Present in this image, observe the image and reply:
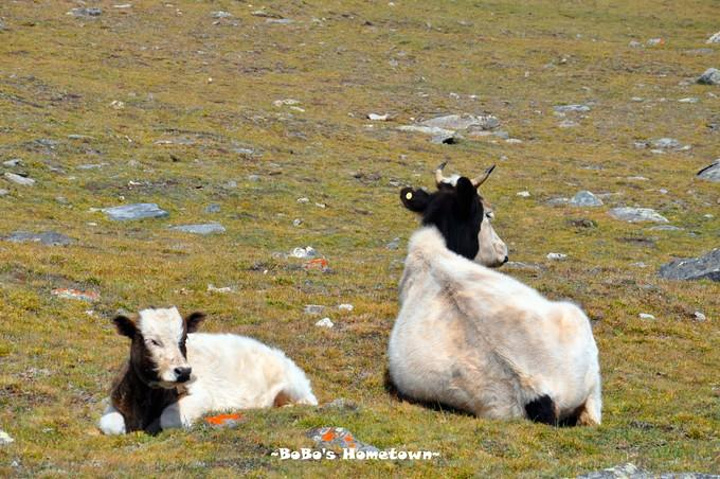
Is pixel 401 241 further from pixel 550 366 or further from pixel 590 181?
pixel 550 366

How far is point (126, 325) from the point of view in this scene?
10.7 meters

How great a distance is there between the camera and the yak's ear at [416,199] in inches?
578

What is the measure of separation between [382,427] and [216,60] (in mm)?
59216

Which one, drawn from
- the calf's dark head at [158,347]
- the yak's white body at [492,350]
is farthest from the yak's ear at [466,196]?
the calf's dark head at [158,347]

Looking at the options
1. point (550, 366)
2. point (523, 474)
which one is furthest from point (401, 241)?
point (523, 474)

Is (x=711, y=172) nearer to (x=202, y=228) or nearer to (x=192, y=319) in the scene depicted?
(x=202, y=228)

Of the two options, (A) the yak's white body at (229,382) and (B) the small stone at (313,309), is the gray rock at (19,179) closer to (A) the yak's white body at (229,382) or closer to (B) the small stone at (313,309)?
(B) the small stone at (313,309)

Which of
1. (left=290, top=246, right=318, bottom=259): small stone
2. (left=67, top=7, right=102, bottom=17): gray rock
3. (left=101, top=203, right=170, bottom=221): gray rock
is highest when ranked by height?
(left=290, top=246, right=318, bottom=259): small stone

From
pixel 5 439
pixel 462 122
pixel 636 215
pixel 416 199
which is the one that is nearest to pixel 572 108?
pixel 462 122

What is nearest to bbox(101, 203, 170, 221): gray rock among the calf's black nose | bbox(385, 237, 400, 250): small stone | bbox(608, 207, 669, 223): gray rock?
bbox(385, 237, 400, 250): small stone

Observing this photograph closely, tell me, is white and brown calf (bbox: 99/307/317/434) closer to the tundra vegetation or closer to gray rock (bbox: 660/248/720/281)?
the tundra vegetation

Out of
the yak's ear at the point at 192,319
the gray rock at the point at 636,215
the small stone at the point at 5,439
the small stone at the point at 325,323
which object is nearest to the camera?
the small stone at the point at 5,439

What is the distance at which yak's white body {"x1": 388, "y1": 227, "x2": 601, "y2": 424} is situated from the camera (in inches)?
429

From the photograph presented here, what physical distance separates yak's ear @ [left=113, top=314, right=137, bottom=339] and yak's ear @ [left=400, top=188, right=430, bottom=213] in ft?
17.6
